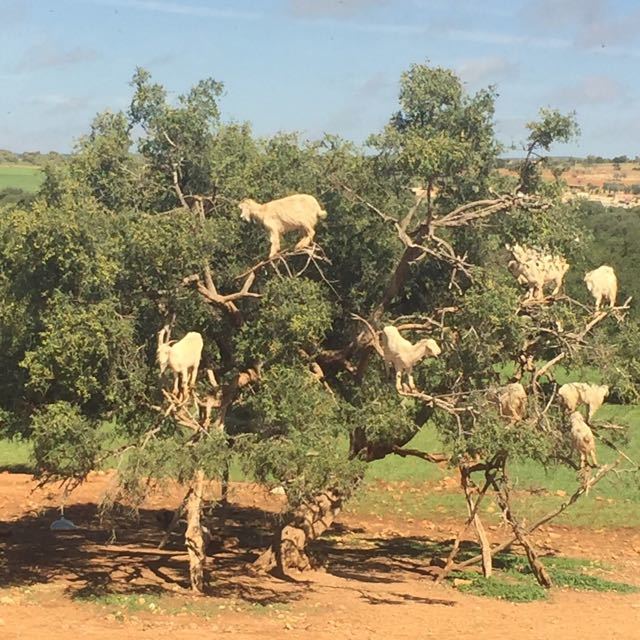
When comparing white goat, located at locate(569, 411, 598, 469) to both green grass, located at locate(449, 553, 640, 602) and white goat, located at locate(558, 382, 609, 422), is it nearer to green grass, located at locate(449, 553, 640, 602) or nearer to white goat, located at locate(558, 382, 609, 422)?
white goat, located at locate(558, 382, 609, 422)

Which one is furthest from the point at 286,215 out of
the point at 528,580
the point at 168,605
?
the point at 528,580

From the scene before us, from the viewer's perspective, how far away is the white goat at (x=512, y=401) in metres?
12.2

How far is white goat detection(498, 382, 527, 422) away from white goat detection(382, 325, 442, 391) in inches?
40.5

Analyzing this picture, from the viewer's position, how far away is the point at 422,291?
14.8m

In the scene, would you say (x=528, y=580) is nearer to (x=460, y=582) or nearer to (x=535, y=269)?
(x=460, y=582)

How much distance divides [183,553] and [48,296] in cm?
527

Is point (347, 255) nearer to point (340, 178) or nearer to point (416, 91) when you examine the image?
point (340, 178)

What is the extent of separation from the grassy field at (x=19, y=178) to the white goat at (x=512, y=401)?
52.5m

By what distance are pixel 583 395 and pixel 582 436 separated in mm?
515

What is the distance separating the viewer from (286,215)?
481 inches

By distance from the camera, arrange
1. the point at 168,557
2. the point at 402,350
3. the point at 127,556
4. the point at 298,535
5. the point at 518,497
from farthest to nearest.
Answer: the point at 518,497, the point at 127,556, the point at 168,557, the point at 298,535, the point at 402,350

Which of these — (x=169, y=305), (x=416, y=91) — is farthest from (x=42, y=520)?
(x=416, y=91)

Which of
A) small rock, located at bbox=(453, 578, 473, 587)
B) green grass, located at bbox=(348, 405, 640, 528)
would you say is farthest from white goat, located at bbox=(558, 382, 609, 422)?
green grass, located at bbox=(348, 405, 640, 528)

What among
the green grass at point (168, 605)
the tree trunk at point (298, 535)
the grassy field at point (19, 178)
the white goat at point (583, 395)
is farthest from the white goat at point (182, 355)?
the grassy field at point (19, 178)
